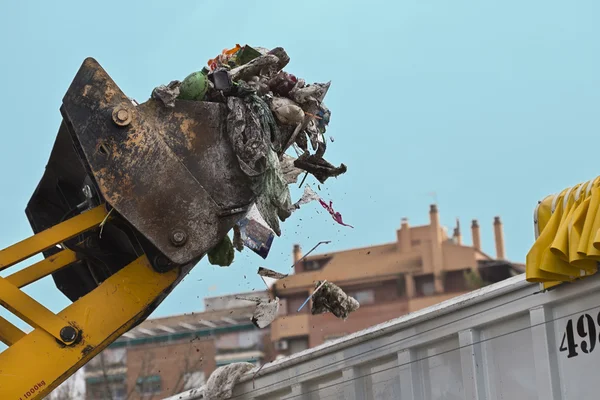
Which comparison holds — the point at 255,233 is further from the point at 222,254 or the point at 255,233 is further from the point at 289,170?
the point at 289,170

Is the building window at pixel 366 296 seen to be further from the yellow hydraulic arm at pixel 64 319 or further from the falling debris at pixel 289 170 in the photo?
the yellow hydraulic arm at pixel 64 319

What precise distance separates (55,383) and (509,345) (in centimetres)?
158

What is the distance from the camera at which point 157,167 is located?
4.10 m

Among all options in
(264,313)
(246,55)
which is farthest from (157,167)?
(264,313)

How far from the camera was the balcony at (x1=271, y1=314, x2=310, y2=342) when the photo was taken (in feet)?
120

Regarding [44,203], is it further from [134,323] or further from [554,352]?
[554,352]

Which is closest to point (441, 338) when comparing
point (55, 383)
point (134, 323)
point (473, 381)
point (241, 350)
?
point (473, 381)

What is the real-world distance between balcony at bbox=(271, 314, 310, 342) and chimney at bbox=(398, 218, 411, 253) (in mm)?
3871

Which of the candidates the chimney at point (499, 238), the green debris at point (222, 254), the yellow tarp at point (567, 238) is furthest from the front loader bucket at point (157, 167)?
the chimney at point (499, 238)

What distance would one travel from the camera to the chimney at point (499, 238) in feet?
136

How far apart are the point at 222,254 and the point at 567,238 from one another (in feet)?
4.45

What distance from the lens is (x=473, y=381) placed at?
428 centimetres

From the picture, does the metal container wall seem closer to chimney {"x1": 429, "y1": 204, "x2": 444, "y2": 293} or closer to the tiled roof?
the tiled roof

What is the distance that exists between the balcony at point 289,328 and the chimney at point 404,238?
387 centimetres
